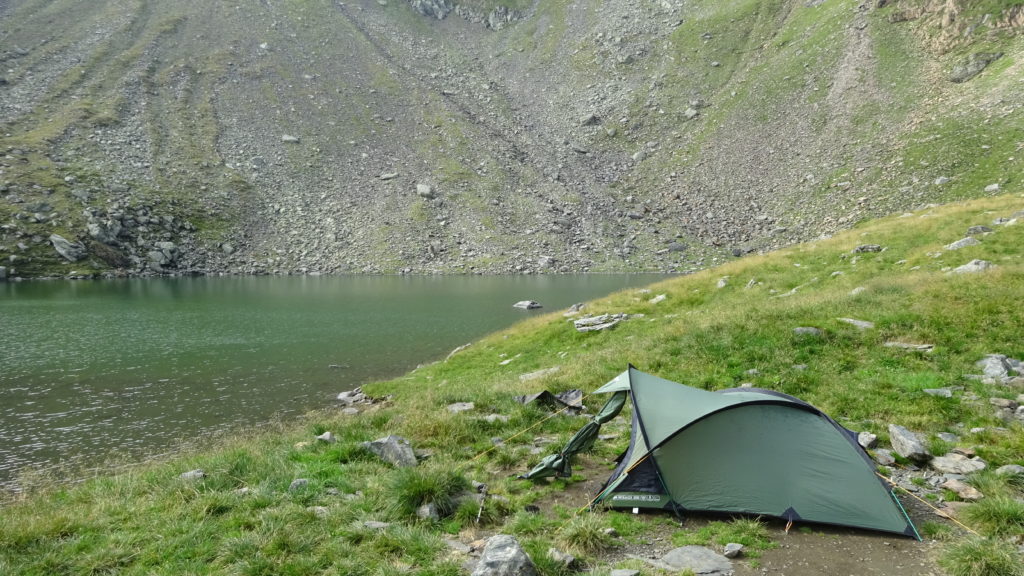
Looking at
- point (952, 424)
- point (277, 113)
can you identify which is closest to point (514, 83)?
point (277, 113)

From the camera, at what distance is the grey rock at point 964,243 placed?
22453 mm

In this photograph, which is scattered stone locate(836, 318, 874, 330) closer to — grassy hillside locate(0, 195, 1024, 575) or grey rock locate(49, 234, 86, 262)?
grassy hillside locate(0, 195, 1024, 575)

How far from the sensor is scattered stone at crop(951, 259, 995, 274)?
18362 mm

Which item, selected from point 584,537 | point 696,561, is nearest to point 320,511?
point 584,537

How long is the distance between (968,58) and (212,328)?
4947 inches

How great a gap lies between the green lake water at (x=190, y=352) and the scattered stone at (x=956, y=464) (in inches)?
366

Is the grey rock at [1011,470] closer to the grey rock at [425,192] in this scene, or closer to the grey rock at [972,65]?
the grey rock at [425,192]

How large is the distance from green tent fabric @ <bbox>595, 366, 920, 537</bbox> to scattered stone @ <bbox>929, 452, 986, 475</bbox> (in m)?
1.76

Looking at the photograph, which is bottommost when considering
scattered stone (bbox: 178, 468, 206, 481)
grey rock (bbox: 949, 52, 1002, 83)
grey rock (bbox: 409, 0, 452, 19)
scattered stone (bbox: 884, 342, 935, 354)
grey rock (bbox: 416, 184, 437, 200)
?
scattered stone (bbox: 178, 468, 206, 481)

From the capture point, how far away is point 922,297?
56.1ft

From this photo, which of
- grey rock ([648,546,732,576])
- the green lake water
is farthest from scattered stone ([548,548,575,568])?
the green lake water

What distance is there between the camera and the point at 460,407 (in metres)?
14.9

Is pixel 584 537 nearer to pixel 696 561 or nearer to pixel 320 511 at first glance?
pixel 696 561

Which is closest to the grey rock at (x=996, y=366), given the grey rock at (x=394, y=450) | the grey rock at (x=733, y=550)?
the grey rock at (x=733, y=550)
